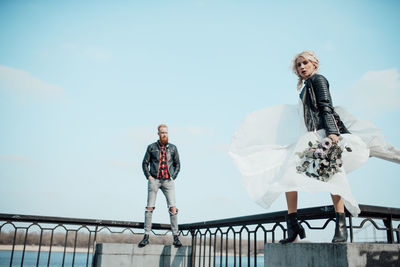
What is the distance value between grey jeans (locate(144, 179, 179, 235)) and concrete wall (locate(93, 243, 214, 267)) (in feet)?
1.10

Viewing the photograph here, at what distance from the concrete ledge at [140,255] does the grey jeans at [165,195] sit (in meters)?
0.34

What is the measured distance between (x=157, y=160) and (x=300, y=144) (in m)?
3.74

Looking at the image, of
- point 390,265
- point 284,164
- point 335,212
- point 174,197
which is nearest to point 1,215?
point 174,197

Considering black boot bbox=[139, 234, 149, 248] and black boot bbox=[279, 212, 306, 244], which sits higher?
black boot bbox=[279, 212, 306, 244]

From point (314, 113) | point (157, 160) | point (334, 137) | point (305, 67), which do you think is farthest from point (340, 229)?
point (157, 160)

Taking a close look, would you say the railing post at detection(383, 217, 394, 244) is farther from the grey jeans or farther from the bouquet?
the grey jeans

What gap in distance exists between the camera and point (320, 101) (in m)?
2.89

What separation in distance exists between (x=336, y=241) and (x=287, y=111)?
1369mm

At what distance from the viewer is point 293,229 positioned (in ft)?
9.38

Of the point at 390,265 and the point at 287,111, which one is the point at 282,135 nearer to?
the point at 287,111

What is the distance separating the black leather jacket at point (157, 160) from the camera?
6098 millimetres

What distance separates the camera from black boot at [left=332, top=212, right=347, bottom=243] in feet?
8.17

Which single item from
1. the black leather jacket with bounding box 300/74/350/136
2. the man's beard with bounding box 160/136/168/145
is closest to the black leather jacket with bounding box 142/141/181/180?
the man's beard with bounding box 160/136/168/145

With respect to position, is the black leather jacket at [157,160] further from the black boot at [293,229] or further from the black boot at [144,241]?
the black boot at [293,229]
